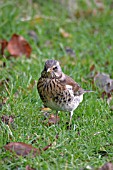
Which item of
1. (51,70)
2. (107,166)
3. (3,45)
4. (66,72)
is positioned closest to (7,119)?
(51,70)

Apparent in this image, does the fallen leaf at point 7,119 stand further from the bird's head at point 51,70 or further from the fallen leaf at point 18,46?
the fallen leaf at point 18,46

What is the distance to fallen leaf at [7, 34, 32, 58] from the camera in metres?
9.14

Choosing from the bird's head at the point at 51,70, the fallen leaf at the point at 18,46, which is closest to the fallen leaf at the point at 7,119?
the bird's head at the point at 51,70

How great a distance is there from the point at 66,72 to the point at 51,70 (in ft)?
6.23

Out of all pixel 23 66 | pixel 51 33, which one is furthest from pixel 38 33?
pixel 23 66

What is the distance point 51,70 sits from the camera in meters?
6.54

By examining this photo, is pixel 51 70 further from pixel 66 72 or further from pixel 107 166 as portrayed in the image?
pixel 66 72

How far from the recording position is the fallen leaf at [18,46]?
9.14m

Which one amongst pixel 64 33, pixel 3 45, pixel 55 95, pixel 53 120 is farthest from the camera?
pixel 64 33

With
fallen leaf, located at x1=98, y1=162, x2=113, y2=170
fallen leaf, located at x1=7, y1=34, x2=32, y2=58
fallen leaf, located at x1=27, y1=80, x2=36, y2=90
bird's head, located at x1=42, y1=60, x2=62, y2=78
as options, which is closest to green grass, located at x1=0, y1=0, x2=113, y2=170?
fallen leaf, located at x1=27, y1=80, x2=36, y2=90

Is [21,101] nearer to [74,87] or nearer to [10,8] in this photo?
[74,87]

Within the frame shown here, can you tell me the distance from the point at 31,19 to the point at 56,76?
4.42 metres

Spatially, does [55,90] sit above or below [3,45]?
below

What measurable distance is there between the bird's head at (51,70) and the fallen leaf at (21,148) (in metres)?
1.18
